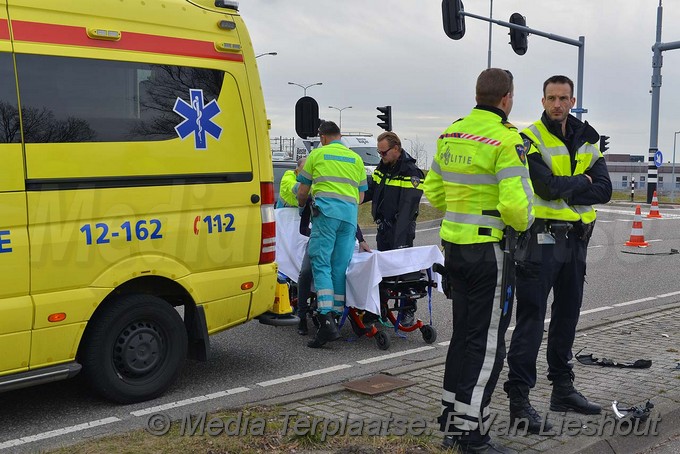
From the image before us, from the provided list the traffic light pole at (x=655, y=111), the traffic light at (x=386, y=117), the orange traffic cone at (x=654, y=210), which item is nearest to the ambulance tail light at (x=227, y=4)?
the traffic light at (x=386, y=117)

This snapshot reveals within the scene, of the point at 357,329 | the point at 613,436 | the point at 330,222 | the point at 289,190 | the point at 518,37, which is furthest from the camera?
the point at 518,37

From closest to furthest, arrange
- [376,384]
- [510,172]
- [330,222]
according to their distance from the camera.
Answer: [510,172] → [376,384] → [330,222]

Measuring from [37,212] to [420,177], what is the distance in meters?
3.97

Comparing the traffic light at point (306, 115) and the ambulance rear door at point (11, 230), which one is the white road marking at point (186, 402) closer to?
the ambulance rear door at point (11, 230)

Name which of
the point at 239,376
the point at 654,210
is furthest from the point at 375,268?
the point at 654,210

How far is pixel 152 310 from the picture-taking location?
577 cm

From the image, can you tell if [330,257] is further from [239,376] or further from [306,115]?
[306,115]

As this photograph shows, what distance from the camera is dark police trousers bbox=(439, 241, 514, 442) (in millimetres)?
4492

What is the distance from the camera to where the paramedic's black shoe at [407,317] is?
7.81 metres

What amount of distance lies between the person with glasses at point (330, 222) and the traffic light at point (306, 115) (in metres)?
5.57

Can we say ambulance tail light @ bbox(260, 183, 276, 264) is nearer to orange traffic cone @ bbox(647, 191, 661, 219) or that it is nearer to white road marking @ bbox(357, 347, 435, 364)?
white road marking @ bbox(357, 347, 435, 364)

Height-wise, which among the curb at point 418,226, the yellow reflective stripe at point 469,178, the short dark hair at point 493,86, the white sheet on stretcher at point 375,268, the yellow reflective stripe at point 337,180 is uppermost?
the short dark hair at point 493,86

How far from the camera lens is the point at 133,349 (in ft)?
18.7

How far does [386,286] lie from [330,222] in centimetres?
78
